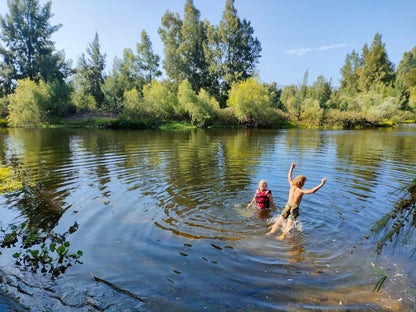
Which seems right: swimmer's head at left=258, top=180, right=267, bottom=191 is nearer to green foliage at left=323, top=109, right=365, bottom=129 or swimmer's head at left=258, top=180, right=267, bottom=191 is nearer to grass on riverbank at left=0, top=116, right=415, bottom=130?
grass on riverbank at left=0, top=116, right=415, bottom=130

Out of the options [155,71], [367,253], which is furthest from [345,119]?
[367,253]

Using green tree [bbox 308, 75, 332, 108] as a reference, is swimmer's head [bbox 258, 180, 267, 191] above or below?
below

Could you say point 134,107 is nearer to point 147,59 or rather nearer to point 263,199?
point 147,59

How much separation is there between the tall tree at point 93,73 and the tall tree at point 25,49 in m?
5.07

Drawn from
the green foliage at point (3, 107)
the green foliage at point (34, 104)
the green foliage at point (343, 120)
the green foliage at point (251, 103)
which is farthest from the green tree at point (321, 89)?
the green foliage at point (3, 107)

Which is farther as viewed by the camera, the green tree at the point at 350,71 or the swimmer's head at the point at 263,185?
the green tree at the point at 350,71

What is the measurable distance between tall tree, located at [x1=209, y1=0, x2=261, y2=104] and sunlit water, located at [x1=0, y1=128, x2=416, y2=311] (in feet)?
191

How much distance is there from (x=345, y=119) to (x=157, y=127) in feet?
128

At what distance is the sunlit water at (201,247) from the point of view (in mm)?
4527

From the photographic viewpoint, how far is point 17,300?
4180mm

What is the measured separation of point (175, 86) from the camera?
6962 cm

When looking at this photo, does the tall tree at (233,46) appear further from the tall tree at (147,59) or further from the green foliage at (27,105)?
the green foliage at (27,105)

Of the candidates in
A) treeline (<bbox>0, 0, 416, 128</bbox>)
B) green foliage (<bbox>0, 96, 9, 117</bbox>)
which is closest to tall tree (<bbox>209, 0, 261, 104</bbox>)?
treeline (<bbox>0, 0, 416, 128</bbox>)

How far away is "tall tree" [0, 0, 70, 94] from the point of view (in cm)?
6241
